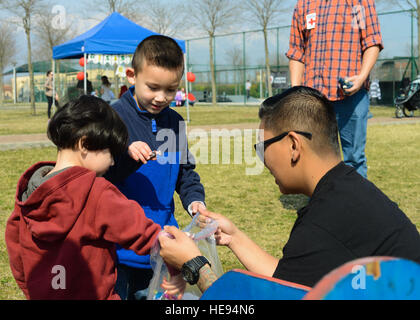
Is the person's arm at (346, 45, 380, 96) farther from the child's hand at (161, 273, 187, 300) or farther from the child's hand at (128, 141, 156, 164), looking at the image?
the child's hand at (161, 273, 187, 300)

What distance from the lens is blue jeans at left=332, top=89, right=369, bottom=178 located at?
3.93 m

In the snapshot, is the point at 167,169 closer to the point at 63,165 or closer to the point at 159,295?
the point at 63,165

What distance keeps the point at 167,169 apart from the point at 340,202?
113 centimetres

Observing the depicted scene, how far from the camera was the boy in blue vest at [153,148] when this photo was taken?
7.54ft

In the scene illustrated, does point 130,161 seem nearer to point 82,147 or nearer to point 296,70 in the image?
point 82,147

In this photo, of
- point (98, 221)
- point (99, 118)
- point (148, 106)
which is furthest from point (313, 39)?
point (98, 221)

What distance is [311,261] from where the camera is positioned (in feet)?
4.64

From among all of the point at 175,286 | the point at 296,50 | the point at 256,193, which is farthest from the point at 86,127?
the point at 256,193

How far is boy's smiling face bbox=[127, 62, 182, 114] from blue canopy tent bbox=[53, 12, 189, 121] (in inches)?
458

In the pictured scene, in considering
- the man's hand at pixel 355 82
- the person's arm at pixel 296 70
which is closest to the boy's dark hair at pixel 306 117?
the man's hand at pixel 355 82

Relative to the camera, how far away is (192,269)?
5.07 ft

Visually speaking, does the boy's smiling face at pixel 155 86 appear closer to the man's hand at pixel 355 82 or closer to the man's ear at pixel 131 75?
the man's ear at pixel 131 75

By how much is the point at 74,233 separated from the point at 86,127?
1.39 ft

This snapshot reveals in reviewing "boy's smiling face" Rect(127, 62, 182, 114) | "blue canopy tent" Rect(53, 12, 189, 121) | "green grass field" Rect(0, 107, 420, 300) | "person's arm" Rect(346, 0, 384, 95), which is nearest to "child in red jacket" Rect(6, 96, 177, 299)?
"boy's smiling face" Rect(127, 62, 182, 114)
